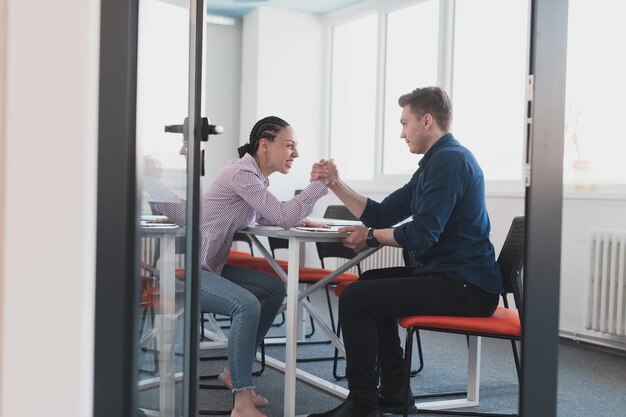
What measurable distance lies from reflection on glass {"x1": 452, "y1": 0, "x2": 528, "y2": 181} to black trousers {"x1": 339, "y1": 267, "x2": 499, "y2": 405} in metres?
2.59

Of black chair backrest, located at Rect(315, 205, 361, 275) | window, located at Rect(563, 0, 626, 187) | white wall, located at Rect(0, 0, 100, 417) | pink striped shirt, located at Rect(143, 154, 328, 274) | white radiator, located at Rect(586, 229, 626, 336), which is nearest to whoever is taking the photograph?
white wall, located at Rect(0, 0, 100, 417)

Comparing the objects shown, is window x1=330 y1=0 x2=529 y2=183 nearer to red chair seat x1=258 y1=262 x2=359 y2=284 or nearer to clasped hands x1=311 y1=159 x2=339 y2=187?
red chair seat x1=258 y1=262 x2=359 y2=284

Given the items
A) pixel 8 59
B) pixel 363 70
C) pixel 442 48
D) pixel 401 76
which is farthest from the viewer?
pixel 363 70

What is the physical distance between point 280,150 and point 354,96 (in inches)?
152

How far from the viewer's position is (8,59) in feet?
4.00

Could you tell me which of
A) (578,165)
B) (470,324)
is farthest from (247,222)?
(578,165)

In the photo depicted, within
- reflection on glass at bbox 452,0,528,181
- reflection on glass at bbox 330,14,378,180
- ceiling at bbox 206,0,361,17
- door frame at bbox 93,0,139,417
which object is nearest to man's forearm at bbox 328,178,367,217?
door frame at bbox 93,0,139,417

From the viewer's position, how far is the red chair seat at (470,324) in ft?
7.75

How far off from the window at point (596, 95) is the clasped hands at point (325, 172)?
1.99 metres

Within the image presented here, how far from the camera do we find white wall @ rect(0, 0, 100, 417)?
4.00 feet

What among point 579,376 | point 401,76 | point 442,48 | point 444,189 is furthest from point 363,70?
point 444,189

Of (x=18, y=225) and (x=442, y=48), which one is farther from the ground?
(x=442, y=48)

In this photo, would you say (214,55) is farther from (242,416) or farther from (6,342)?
(6,342)

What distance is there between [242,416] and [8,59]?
171 centimetres
